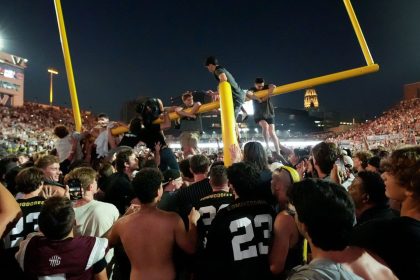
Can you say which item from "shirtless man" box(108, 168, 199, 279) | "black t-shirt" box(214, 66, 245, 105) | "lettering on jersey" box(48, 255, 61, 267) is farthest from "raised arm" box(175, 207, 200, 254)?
"black t-shirt" box(214, 66, 245, 105)

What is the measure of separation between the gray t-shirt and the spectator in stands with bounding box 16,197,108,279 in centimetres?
171

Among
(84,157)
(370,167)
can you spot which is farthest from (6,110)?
(370,167)

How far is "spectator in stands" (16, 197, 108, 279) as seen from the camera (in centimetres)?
245

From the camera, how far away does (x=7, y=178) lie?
4.57 metres

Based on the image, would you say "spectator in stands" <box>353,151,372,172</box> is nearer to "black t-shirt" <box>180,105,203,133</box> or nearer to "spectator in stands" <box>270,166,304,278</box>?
"black t-shirt" <box>180,105,203,133</box>

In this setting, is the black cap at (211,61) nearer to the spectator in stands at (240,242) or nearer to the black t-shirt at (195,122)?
the black t-shirt at (195,122)

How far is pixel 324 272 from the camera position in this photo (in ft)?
4.37

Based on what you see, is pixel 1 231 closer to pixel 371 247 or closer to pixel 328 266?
pixel 328 266

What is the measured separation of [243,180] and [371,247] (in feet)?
3.21

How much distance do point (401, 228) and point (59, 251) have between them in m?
2.25

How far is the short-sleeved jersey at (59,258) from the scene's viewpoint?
8.02 feet

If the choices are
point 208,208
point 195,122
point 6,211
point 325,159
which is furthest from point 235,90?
point 195,122

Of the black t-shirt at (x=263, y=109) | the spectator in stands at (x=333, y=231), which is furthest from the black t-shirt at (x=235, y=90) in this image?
the spectator in stands at (x=333, y=231)

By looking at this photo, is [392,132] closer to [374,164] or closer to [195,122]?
[195,122]
